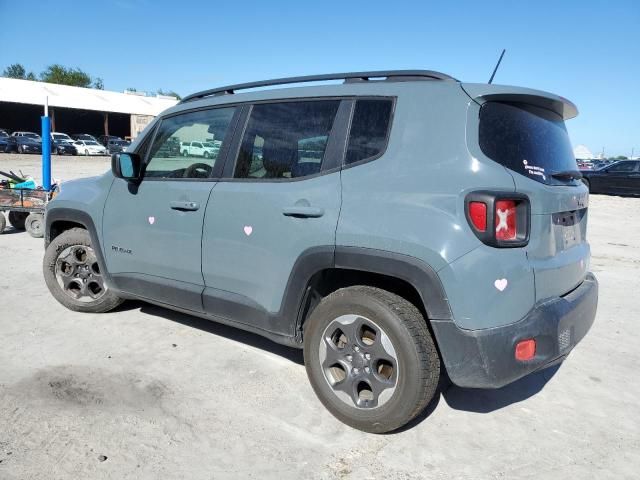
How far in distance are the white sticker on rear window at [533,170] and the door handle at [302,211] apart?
1095 millimetres

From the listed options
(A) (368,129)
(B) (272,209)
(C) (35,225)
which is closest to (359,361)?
(B) (272,209)

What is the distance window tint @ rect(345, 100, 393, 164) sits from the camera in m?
2.88

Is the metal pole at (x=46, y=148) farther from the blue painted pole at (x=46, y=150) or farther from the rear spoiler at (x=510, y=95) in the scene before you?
the rear spoiler at (x=510, y=95)

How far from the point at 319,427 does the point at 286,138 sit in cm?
174

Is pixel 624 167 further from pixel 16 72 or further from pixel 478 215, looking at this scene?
pixel 16 72

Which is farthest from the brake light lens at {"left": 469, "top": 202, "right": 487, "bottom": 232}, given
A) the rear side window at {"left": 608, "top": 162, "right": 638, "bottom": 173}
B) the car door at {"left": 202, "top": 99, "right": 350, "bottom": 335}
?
the rear side window at {"left": 608, "top": 162, "right": 638, "bottom": 173}

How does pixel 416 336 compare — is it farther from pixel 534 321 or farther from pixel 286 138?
pixel 286 138

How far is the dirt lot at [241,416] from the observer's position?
2.60 m

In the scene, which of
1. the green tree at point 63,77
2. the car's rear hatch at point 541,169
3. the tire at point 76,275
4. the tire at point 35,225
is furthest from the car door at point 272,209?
the green tree at point 63,77

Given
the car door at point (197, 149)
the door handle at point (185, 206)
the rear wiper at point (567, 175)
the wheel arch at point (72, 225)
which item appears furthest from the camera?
the wheel arch at point (72, 225)

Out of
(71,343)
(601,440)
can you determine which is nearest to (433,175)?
(601,440)

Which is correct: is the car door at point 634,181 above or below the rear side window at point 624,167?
below

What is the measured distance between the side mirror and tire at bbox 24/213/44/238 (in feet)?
17.5

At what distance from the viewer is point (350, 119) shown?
9.88ft
